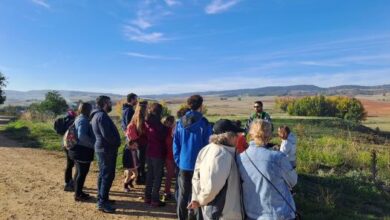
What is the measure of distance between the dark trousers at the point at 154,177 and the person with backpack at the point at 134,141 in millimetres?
691

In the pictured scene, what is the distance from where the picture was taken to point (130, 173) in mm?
9477

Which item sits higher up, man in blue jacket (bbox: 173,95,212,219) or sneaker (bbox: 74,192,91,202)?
man in blue jacket (bbox: 173,95,212,219)

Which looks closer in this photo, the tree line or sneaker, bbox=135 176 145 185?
sneaker, bbox=135 176 145 185

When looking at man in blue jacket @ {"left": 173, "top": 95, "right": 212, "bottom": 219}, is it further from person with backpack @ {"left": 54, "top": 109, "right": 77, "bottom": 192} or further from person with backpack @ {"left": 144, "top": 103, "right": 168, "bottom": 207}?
person with backpack @ {"left": 54, "top": 109, "right": 77, "bottom": 192}

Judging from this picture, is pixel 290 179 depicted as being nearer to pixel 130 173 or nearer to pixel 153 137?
pixel 153 137

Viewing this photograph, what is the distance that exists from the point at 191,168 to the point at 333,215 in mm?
3235

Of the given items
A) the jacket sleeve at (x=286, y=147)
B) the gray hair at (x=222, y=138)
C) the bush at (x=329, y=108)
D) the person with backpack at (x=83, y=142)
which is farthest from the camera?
the bush at (x=329, y=108)

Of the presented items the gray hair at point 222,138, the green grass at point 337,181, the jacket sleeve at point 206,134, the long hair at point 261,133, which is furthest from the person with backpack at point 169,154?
the long hair at point 261,133

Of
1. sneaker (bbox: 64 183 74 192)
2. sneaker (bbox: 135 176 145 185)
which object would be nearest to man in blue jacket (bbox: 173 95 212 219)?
sneaker (bbox: 135 176 145 185)

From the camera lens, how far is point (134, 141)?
343 inches

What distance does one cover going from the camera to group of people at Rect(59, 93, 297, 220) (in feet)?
13.8

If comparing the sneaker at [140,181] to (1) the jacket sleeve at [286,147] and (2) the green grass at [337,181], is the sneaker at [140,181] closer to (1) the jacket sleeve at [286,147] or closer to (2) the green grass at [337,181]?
(2) the green grass at [337,181]

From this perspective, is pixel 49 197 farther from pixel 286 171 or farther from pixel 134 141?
pixel 286 171

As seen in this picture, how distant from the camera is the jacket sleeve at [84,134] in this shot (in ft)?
27.1
